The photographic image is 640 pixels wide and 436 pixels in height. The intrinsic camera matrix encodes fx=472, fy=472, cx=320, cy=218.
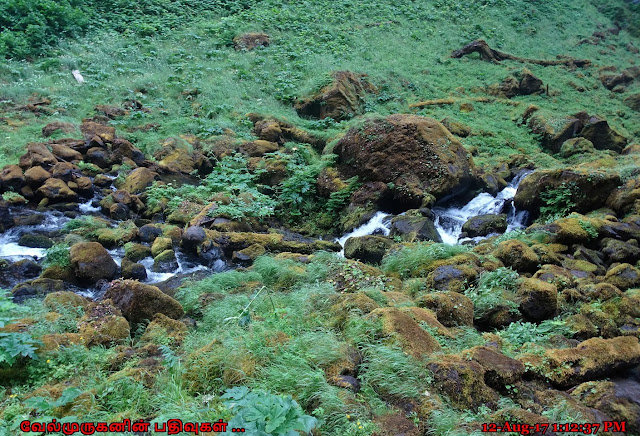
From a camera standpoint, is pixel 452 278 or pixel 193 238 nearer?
pixel 452 278

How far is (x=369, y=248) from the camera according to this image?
9.17 m

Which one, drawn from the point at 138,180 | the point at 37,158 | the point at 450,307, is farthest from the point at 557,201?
the point at 37,158

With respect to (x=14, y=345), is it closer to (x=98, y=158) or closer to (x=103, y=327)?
(x=103, y=327)

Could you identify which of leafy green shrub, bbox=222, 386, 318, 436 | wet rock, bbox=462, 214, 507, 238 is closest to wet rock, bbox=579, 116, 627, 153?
wet rock, bbox=462, 214, 507, 238

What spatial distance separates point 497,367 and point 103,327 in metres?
4.05

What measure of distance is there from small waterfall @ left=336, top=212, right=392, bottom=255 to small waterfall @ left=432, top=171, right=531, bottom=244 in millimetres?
1241

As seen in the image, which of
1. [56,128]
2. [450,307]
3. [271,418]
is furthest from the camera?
[56,128]

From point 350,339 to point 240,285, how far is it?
10.3 feet

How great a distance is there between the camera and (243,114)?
53.9 ft

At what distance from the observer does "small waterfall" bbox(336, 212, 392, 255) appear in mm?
10914

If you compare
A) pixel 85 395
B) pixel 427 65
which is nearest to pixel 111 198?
pixel 85 395

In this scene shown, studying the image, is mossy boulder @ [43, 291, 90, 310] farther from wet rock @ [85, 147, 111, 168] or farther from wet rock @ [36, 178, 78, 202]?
wet rock @ [85, 147, 111, 168]

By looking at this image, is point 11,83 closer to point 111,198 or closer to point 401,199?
point 111,198

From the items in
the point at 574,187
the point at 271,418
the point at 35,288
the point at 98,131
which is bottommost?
the point at 98,131
